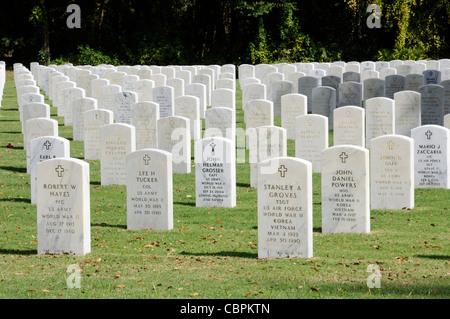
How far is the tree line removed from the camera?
44156mm

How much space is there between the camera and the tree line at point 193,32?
44156 mm

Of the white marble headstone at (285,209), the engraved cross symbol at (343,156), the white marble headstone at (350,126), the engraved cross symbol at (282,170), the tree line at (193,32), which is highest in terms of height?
the tree line at (193,32)

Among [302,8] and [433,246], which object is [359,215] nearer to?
[433,246]

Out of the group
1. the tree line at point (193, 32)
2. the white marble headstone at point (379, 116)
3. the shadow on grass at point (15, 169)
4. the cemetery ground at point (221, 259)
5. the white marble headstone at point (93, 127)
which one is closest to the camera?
the cemetery ground at point (221, 259)

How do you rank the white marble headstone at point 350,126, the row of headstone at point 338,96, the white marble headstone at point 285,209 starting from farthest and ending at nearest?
the row of headstone at point 338,96, the white marble headstone at point 350,126, the white marble headstone at point 285,209

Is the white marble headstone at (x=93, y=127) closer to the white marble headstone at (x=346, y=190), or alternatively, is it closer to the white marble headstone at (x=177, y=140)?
the white marble headstone at (x=177, y=140)

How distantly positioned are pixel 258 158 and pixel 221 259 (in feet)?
15.9

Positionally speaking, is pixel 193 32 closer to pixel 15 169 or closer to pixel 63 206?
pixel 15 169

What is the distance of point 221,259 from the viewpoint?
984 cm

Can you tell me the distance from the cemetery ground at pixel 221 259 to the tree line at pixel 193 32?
1220 inches

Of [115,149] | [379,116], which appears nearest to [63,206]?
[115,149]

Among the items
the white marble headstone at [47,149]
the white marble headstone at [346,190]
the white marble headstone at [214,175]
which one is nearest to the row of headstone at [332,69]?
the white marble headstone at [214,175]

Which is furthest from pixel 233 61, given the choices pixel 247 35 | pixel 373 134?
pixel 373 134

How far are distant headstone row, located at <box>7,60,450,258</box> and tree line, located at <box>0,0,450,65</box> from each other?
807 inches
